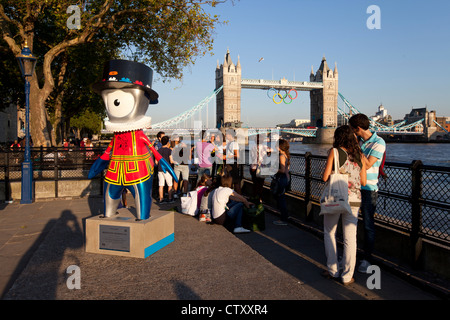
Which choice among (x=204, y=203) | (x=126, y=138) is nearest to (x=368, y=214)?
(x=204, y=203)

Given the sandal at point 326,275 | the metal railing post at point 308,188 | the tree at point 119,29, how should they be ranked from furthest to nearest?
the tree at point 119,29, the metal railing post at point 308,188, the sandal at point 326,275

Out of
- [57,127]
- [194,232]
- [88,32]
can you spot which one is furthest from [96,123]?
[194,232]

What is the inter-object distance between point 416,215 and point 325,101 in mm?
103045

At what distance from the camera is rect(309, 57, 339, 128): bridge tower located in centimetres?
10048

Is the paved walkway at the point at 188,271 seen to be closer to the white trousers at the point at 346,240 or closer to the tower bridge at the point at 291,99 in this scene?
the white trousers at the point at 346,240

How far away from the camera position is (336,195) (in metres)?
3.70

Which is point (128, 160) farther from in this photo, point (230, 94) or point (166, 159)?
point (230, 94)

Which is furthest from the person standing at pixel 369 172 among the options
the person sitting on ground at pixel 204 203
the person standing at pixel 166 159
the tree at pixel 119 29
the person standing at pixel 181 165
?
the tree at pixel 119 29

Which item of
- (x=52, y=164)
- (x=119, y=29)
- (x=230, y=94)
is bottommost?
(x=52, y=164)

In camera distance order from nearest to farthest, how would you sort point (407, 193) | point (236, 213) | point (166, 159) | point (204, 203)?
point (407, 193) → point (236, 213) → point (204, 203) → point (166, 159)

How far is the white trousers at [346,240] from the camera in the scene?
379 cm

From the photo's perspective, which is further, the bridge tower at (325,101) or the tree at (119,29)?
the bridge tower at (325,101)

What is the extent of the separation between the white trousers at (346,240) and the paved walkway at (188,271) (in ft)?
0.56
